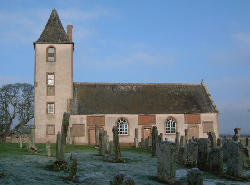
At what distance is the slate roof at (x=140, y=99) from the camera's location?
38219mm

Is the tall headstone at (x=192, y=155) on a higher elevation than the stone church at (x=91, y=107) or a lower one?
lower

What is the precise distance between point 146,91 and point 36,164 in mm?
28953

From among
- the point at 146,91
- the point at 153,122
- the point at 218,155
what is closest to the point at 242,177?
the point at 218,155

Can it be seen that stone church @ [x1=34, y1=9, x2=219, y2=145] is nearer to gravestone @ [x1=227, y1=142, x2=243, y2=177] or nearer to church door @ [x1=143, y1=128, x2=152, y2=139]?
church door @ [x1=143, y1=128, x2=152, y2=139]

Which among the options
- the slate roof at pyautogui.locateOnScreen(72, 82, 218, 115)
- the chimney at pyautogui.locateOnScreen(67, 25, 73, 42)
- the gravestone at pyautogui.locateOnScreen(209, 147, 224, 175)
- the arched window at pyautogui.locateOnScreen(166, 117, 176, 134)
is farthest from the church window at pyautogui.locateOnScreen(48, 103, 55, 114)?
the gravestone at pyautogui.locateOnScreen(209, 147, 224, 175)

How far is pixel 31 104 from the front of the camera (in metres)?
44.6

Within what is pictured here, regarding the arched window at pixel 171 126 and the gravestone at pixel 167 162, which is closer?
the gravestone at pixel 167 162

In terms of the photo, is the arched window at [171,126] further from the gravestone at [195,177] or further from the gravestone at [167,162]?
the gravestone at [195,177]

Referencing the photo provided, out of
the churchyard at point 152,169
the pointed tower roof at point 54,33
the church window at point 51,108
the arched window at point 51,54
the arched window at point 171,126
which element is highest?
the pointed tower roof at point 54,33

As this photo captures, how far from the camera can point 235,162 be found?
42.5 feet

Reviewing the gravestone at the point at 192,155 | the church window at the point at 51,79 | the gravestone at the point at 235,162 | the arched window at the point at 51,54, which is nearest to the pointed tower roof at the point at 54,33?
the arched window at the point at 51,54

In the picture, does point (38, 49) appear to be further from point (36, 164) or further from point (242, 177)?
point (242, 177)

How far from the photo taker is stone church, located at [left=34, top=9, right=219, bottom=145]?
37125mm

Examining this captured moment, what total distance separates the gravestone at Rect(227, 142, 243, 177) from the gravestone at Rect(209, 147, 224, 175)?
38cm
